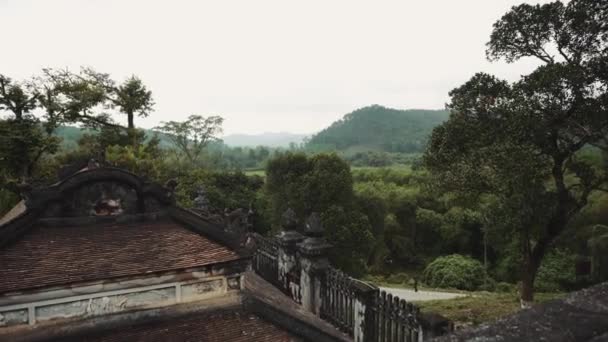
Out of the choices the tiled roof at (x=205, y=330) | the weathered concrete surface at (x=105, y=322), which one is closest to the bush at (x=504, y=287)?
the tiled roof at (x=205, y=330)

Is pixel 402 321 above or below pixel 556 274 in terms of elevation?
above

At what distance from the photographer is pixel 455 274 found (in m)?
34.1

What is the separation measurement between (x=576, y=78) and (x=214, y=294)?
1243 centimetres

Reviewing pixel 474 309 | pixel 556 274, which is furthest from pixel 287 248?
pixel 556 274

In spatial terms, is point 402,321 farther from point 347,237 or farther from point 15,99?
point 15,99

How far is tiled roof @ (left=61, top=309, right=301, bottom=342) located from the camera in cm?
636

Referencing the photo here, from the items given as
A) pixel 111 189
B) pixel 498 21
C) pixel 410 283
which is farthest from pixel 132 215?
pixel 410 283

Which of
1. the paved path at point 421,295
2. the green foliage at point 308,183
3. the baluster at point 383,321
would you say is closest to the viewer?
the baluster at point 383,321

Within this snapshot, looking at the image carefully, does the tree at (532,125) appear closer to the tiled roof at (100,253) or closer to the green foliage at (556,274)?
the tiled roof at (100,253)

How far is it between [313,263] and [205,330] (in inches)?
128

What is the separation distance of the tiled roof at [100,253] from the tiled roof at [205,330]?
3.04 ft

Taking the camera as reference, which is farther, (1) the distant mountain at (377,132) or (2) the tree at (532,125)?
(1) the distant mountain at (377,132)

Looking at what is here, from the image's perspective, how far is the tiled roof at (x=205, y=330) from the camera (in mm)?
Answer: 6359

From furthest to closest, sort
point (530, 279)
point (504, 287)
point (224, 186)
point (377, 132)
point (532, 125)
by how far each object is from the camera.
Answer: point (377, 132)
point (224, 186)
point (504, 287)
point (530, 279)
point (532, 125)
